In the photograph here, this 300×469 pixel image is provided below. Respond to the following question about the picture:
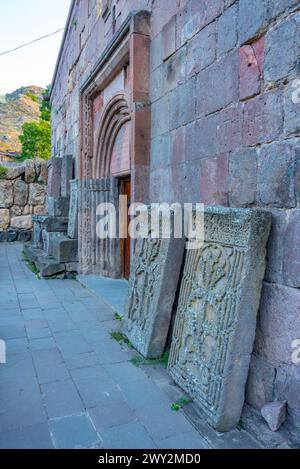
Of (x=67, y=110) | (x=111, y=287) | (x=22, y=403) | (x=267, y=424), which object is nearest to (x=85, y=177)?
(x=111, y=287)

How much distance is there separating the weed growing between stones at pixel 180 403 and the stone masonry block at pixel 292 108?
173cm

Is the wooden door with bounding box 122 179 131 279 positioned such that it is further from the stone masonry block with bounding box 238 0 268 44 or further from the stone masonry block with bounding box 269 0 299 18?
the stone masonry block with bounding box 269 0 299 18

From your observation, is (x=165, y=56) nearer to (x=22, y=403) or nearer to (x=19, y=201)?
(x=22, y=403)

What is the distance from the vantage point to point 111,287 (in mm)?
5062

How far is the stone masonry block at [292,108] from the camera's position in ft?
6.30

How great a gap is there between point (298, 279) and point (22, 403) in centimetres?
182

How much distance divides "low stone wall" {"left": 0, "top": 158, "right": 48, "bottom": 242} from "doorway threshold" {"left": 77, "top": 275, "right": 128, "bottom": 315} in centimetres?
639

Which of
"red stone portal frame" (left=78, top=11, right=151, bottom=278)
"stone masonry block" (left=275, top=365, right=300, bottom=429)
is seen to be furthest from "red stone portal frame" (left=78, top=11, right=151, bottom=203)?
"stone masonry block" (left=275, top=365, right=300, bottom=429)

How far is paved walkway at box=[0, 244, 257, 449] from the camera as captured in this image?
1822 mm

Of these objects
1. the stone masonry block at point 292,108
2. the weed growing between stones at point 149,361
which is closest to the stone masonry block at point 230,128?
the stone masonry block at point 292,108

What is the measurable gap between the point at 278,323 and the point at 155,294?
1.07 meters

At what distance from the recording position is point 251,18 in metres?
2.30

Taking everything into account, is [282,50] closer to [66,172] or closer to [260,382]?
[260,382]

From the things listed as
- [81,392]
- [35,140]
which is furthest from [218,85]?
[35,140]
